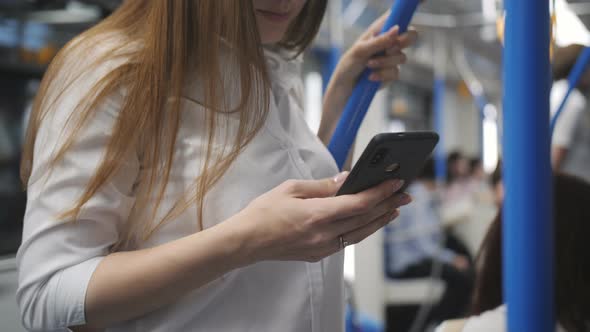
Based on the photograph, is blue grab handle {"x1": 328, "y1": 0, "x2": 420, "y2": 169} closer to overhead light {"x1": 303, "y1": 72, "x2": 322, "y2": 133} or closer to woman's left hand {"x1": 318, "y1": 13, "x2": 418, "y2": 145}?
woman's left hand {"x1": 318, "y1": 13, "x2": 418, "y2": 145}

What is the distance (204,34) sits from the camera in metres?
0.69

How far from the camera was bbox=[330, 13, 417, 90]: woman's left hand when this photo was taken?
0.94 m

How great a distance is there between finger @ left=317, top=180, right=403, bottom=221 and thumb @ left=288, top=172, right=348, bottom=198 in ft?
0.10

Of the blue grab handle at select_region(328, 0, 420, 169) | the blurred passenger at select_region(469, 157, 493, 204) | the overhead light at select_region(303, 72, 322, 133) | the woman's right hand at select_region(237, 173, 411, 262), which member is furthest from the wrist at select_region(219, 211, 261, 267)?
the blurred passenger at select_region(469, 157, 493, 204)

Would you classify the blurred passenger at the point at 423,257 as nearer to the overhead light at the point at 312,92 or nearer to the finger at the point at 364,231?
the overhead light at the point at 312,92

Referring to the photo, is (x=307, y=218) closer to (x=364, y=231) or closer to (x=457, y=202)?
(x=364, y=231)

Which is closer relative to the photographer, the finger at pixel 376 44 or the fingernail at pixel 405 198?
the fingernail at pixel 405 198

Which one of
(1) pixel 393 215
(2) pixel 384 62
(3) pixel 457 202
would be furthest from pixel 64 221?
(3) pixel 457 202

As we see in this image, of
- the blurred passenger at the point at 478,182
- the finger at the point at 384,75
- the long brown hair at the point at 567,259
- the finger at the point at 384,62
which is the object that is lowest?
the blurred passenger at the point at 478,182

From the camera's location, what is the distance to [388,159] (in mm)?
586

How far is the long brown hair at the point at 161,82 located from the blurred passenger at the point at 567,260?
0.57 meters

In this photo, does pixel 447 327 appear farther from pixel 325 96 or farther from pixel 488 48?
pixel 488 48

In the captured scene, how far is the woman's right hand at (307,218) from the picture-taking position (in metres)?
0.58

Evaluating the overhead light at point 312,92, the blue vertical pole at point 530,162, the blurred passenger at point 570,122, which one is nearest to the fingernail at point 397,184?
the blue vertical pole at point 530,162
